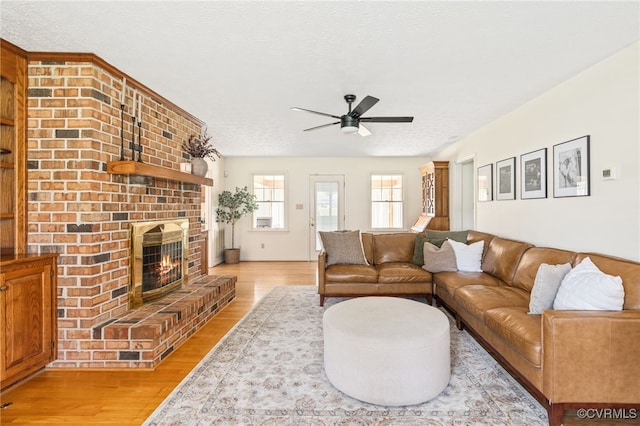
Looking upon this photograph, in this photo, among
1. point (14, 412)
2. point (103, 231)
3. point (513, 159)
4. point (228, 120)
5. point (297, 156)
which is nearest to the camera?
point (14, 412)

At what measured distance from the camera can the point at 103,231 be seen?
257cm

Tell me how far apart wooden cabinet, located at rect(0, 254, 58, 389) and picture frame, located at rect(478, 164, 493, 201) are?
493 centimetres

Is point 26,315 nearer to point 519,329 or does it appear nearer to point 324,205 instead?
point 519,329

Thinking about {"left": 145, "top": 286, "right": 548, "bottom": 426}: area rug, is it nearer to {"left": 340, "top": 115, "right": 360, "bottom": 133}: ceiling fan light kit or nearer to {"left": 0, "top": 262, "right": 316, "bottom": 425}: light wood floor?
{"left": 0, "top": 262, "right": 316, "bottom": 425}: light wood floor

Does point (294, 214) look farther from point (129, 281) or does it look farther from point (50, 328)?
point (50, 328)

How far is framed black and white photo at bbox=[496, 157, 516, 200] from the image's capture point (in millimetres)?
3912

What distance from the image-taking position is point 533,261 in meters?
2.99

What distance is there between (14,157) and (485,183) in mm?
5243

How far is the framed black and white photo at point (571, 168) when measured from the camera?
275 cm

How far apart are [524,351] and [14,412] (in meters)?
3.16

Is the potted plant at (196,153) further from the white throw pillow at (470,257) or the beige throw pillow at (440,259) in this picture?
the white throw pillow at (470,257)

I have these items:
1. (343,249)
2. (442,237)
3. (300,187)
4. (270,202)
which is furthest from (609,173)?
(270,202)

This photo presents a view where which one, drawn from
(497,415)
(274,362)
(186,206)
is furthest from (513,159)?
(186,206)

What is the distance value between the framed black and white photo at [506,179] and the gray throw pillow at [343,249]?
1968mm
